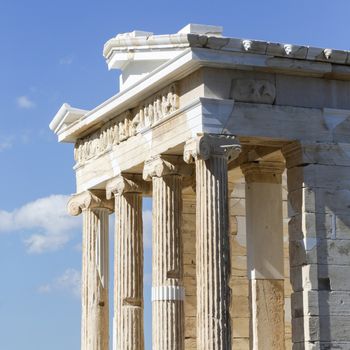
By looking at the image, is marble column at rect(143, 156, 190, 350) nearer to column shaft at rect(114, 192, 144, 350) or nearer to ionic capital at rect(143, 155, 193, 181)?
ionic capital at rect(143, 155, 193, 181)

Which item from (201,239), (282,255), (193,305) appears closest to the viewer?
(201,239)

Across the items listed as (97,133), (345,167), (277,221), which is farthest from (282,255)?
(97,133)

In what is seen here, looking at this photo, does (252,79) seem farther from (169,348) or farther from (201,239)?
(169,348)

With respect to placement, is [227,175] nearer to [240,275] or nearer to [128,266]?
[128,266]

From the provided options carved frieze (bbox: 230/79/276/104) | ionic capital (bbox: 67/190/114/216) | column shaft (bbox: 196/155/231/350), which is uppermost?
carved frieze (bbox: 230/79/276/104)

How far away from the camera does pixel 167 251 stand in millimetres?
25188

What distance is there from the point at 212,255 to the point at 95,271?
7.11 m

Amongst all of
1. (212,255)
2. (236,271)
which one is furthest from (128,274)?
(212,255)

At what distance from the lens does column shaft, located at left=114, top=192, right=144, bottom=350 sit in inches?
1078

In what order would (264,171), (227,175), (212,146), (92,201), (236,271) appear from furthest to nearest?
(92,201)
(236,271)
(264,171)
(227,175)
(212,146)

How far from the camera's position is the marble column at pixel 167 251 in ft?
81.2

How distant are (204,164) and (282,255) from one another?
3894 mm

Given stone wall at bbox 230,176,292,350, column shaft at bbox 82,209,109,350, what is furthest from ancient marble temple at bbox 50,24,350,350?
stone wall at bbox 230,176,292,350

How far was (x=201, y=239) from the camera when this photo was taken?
921 inches
